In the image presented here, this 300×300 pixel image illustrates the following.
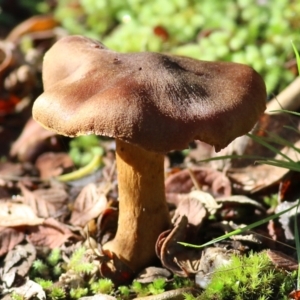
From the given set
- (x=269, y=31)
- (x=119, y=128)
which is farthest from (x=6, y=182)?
(x=269, y=31)

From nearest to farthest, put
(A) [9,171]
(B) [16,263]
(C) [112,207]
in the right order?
(B) [16,263] → (C) [112,207] → (A) [9,171]

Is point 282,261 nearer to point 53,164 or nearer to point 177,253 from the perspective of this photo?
point 177,253

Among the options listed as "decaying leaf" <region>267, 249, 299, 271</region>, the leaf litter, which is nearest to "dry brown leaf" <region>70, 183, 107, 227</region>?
the leaf litter

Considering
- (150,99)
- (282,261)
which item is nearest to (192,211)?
(282,261)

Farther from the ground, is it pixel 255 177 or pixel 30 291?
pixel 255 177

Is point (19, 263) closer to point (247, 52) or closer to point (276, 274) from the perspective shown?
point (276, 274)

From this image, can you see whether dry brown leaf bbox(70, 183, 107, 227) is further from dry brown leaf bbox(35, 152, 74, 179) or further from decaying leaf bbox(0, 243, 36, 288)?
dry brown leaf bbox(35, 152, 74, 179)
